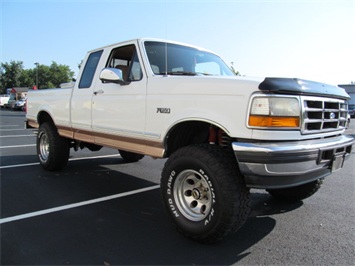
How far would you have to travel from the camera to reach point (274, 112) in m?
2.69

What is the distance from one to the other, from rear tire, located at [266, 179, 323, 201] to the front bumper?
117cm

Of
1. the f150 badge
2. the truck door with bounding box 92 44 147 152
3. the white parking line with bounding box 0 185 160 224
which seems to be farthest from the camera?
the truck door with bounding box 92 44 147 152

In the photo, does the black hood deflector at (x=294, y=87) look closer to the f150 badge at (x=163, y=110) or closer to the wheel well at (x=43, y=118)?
the f150 badge at (x=163, y=110)

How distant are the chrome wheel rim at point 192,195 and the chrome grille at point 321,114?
113 centimetres

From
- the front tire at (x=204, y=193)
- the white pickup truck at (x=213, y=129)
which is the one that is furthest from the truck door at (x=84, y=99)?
the front tire at (x=204, y=193)

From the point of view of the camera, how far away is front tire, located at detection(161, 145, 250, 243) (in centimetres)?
285

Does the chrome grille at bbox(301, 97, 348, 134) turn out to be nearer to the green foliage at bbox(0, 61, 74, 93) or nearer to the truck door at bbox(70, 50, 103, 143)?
the truck door at bbox(70, 50, 103, 143)

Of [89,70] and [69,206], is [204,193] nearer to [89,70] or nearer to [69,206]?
[69,206]

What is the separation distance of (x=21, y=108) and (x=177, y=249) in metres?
42.4

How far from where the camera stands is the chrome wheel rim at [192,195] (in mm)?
3180

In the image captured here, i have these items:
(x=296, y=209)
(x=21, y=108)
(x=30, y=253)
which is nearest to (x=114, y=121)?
(x=30, y=253)

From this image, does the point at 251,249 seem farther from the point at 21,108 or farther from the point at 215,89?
the point at 21,108

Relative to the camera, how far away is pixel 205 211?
3.13m

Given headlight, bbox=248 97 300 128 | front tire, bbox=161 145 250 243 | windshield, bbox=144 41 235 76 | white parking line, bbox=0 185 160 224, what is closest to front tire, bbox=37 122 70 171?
white parking line, bbox=0 185 160 224
